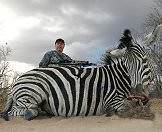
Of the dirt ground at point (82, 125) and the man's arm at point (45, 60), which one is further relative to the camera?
the man's arm at point (45, 60)

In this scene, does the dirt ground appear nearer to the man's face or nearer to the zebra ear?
the zebra ear

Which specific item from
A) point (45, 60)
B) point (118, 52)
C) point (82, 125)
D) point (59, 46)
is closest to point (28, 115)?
point (82, 125)

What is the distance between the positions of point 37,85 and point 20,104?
0.37m

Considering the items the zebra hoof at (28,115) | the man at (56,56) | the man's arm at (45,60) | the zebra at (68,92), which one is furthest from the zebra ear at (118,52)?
the zebra hoof at (28,115)

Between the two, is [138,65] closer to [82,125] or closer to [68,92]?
[68,92]

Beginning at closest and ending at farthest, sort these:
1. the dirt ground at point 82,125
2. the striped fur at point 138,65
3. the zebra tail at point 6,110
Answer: the dirt ground at point 82,125
the zebra tail at point 6,110
the striped fur at point 138,65

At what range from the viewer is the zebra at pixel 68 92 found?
21.8ft

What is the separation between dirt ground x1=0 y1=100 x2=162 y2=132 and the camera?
204 inches

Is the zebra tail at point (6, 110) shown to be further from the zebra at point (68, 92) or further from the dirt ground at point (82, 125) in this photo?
the dirt ground at point (82, 125)

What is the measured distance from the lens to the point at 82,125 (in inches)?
218

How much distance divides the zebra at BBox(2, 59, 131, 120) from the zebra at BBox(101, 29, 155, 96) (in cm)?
Answer: 17

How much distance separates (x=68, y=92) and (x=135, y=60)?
1137 millimetres

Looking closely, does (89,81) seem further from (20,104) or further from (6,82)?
(6,82)

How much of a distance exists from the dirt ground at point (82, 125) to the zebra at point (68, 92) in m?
0.28
